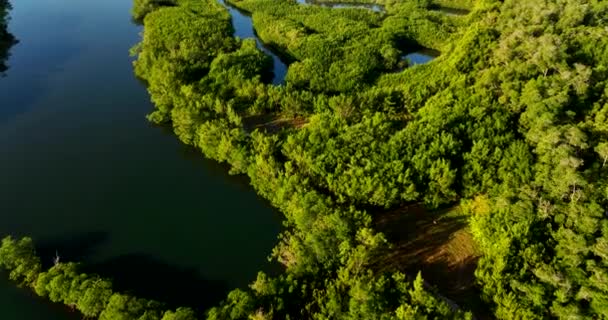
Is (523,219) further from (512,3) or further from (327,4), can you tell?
(327,4)

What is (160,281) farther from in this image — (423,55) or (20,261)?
(423,55)

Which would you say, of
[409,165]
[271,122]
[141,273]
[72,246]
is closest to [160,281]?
[141,273]

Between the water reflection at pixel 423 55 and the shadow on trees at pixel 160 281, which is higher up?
the water reflection at pixel 423 55

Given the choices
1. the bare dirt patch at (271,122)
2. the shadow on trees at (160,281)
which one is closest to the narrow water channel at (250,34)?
the bare dirt patch at (271,122)

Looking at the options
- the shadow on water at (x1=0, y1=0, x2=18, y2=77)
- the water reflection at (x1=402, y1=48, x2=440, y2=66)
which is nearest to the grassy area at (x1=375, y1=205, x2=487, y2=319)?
the water reflection at (x1=402, y1=48, x2=440, y2=66)

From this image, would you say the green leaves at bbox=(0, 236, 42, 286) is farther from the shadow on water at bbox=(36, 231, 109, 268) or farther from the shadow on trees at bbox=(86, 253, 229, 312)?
the shadow on trees at bbox=(86, 253, 229, 312)

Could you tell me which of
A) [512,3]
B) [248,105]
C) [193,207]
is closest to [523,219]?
[193,207]

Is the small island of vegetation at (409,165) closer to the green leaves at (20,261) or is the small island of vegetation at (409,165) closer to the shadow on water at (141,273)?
the green leaves at (20,261)

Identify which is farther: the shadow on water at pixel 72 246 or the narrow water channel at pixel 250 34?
the narrow water channel at pixel 250 34
